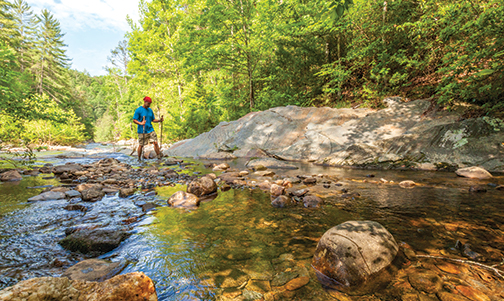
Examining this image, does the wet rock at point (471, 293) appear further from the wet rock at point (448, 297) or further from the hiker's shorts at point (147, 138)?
the hiker's shorts at point (147, 138)

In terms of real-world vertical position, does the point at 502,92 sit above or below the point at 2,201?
above

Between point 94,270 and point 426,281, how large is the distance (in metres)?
2.99

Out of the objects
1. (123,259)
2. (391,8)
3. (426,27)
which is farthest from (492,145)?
(123,259)

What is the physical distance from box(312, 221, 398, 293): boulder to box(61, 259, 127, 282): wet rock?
1951 millimetres

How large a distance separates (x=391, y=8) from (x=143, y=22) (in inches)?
736

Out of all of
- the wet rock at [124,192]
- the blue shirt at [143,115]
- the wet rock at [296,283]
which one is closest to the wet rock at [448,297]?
the wet rock at [296,283]

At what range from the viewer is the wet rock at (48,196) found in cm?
389

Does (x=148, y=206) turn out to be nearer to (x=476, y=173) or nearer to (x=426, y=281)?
(x=426, y=281)

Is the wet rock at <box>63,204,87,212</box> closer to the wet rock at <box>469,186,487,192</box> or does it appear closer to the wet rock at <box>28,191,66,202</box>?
the wet rock at <box>28,191,66,202</box>

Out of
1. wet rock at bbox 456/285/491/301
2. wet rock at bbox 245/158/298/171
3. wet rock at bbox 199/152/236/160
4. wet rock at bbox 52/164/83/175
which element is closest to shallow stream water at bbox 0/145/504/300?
wet rock at bbox 456/285/491/301

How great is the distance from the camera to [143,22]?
59.2 ft

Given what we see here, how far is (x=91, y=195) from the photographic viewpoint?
406 cm

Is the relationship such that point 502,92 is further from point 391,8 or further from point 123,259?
point 123,259

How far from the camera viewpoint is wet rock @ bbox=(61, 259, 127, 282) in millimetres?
1815
